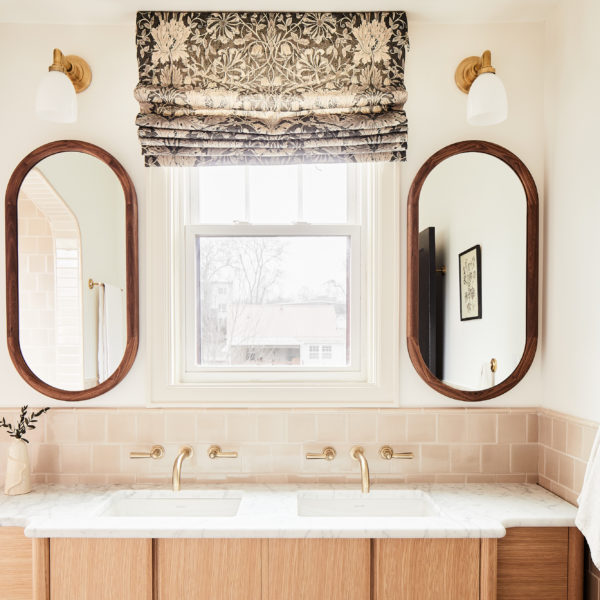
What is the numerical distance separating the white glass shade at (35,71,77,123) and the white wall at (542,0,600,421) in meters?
1.71

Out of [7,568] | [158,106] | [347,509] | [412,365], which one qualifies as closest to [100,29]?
[158,106]

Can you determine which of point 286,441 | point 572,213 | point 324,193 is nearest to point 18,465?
point 286,441

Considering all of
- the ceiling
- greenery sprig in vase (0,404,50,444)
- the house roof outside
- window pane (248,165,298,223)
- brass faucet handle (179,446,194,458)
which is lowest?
brass faucet handle (179,446,194,458)

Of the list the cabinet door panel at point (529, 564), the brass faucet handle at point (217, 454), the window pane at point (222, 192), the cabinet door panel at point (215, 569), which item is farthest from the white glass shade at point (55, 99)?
the cabinet door panel at point (529, 564)

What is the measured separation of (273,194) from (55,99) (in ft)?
2.79

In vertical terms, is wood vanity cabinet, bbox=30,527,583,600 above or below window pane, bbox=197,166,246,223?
below

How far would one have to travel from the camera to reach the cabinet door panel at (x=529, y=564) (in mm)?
1576

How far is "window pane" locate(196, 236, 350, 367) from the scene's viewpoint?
2.11 meters

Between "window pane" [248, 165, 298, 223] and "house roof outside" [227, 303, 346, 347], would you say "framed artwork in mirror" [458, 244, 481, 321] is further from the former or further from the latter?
"window pane" [248, 165, 298, 223]

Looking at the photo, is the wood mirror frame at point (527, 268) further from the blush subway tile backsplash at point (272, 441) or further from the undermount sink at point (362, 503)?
the undermount sink at point (362, 503)

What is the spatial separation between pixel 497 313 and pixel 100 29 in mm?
1860

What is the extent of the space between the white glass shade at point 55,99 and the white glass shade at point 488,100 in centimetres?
136

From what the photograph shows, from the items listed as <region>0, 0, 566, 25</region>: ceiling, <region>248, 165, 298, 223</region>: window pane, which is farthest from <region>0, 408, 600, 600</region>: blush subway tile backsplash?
<region>0, 0, 566, 25</region>: ceiling

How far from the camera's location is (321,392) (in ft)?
6.53
